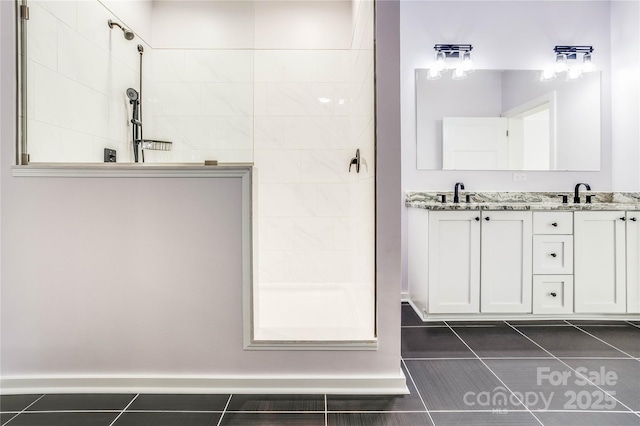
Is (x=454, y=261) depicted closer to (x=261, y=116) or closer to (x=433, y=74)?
(x=433, y=74)

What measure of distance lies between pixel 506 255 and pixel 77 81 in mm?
2730

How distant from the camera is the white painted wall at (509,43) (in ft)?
9.69

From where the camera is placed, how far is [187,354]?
5.26ft

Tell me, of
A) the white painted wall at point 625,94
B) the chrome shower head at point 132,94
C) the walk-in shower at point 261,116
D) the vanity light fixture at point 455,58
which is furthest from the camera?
the vanity light fixture at point 455,58

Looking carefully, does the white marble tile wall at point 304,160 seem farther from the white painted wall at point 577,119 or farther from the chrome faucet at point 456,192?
the white painted wall at point 577,119

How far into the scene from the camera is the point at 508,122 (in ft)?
9.61

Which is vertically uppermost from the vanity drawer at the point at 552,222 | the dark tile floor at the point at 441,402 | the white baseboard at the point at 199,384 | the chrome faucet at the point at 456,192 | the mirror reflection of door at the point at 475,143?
the mirror reflection of door at the point at 475,143

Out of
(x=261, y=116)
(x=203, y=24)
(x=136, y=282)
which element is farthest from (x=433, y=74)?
(x=136, y=282)

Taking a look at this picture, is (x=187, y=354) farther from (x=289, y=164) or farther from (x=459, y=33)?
(x=459, y=33)

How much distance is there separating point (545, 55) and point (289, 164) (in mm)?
2291

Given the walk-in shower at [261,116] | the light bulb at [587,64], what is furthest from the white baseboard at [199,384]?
the light bulb at [587,64]

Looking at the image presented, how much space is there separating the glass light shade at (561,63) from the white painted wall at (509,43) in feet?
0.21

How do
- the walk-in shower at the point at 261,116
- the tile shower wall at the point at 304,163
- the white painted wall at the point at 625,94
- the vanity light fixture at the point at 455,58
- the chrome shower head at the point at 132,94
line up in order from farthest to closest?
the vanity light fixture at the point at 455,58, the white painted wall at the point at 625,94, the tile shower wall at the point at 304,163, the chrome shower head at the point at 132,94, the walk-in shower at the point at 261,116

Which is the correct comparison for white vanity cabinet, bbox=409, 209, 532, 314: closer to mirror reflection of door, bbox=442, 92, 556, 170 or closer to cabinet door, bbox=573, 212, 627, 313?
cabinet door, bbox=573, 212, 627, 313
